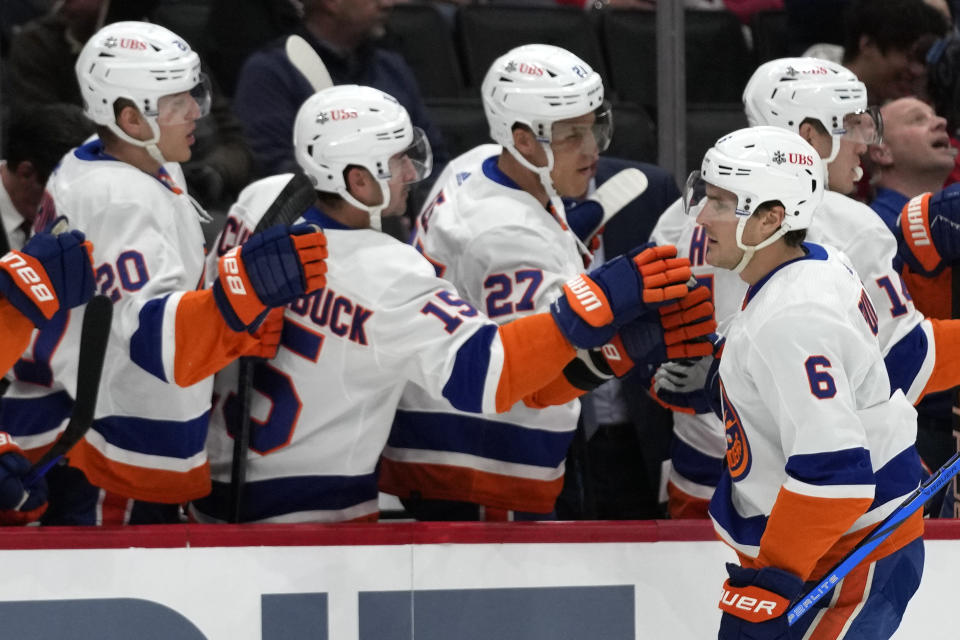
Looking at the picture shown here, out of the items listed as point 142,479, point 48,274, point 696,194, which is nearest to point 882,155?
point 696,194

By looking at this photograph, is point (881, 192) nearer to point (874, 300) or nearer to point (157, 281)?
point (874, 300)

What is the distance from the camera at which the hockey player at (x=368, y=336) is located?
114 inches

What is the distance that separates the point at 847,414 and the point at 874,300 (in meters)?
0.75

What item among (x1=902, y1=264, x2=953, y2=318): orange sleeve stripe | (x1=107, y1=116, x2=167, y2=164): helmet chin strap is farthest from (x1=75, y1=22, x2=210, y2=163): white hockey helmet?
(x1=902, y1=264, x2=953, y2=318): orange sleeve stripe

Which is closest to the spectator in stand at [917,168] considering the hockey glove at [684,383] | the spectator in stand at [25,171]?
the hockey glove at [684,383]

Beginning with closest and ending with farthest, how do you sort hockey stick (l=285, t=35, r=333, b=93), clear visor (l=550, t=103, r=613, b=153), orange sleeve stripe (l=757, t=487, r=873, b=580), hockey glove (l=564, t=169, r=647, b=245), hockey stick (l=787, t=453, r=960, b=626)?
orange sleeve stripe (l=757, t=487, r=873, b=580), hockey stick (l=787, t=453, r=960, b=626), clear visor (l=550, t=103, r=613, b=153), hockey glove (l=564, t=169, r=647, b=245), hockey stick (l=285, t=35, r=333, b=93)

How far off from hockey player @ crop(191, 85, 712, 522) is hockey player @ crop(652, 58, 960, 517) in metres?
0.38

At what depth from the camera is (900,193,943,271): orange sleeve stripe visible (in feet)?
11.1

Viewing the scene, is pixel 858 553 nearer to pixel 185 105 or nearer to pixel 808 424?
pixel 808 424

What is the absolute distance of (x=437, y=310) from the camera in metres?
2.90

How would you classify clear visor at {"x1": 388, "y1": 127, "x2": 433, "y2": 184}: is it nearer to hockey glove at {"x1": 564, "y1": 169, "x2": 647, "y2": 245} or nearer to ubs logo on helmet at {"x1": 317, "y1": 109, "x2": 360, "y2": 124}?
ubs logo on helmet at {"x1": 317, "y1": 109, "x2": 360, "y2": 124}

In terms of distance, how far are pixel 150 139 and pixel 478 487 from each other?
984 mm

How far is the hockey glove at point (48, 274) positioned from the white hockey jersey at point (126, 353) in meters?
0.13

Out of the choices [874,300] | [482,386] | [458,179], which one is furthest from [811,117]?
[482,386]
